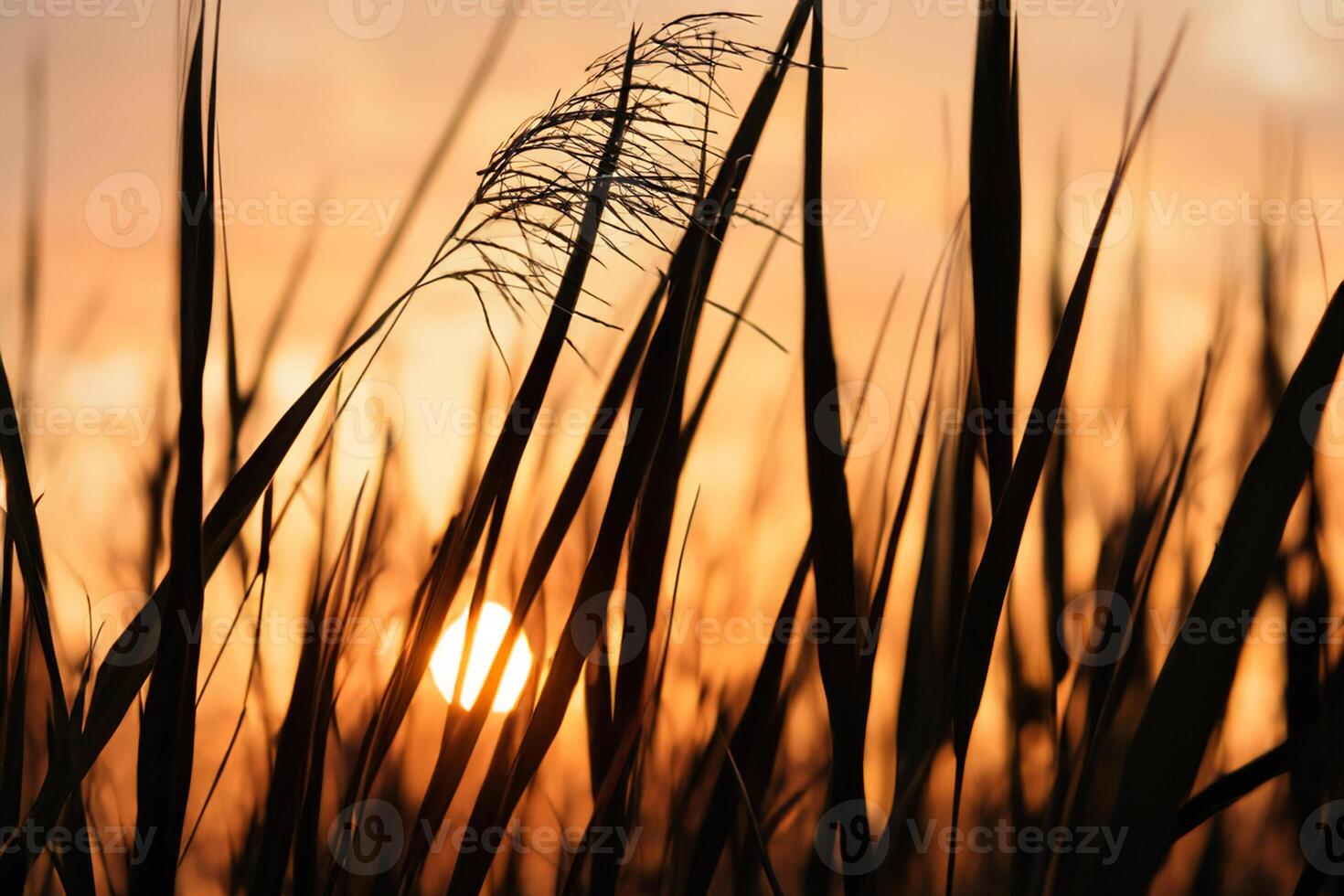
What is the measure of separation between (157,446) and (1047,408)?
912 millimetres

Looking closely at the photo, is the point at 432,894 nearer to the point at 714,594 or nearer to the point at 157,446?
the point at 714,594

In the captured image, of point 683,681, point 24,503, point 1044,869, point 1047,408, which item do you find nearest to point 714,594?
point 683,681

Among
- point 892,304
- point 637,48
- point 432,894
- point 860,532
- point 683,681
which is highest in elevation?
point 637,48

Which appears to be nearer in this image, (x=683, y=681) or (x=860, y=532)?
(x=860, y=532)

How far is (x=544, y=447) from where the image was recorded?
3.68 feet

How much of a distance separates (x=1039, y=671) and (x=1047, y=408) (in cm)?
61

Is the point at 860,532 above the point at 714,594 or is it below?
above

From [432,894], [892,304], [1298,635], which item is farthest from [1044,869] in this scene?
[432,894]

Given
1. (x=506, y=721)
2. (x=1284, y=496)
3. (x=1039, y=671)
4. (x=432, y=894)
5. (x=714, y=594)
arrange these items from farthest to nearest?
Result: (x=714, y=594), (x=432, y=894), (x=1039, y=671), (x=506, y=721), (x=1284, y=496)

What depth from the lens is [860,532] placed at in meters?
1.01

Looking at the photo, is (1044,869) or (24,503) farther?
(1044,869)

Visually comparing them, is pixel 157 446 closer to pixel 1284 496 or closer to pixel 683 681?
pixel 683 681

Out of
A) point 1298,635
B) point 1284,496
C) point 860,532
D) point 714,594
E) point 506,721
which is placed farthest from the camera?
point 714,594

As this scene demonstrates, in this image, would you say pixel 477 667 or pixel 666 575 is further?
pixel 477 667
